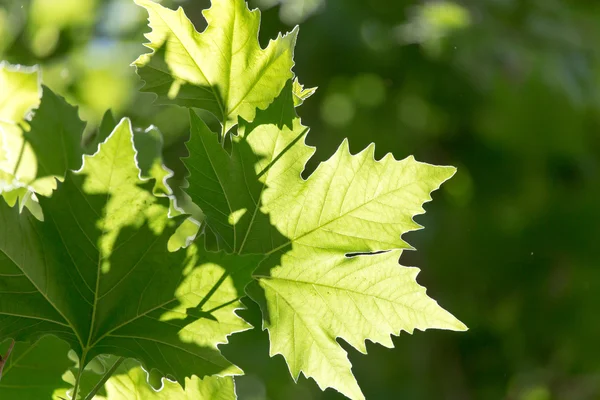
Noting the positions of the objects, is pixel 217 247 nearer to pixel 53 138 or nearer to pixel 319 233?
pixel 319 233

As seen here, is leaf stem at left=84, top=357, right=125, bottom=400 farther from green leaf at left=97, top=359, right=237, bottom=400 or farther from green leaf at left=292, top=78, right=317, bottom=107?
green leaf at left=292, top=78, right=317, bottom=107

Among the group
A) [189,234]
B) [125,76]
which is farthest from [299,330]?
[125,76]

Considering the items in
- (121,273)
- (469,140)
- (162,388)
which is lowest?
(469,140)

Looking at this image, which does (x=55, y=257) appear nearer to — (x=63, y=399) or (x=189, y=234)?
(x=63, y=399)

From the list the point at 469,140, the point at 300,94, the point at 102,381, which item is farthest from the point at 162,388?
the point at 469,140

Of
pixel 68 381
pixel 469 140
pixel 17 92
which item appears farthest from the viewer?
pixel 469 140

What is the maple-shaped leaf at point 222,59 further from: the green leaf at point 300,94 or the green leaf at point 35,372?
the green leaf at point 35,372

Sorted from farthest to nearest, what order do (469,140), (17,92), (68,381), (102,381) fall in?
(469,140), (17,92), (68,381), (102,381)
